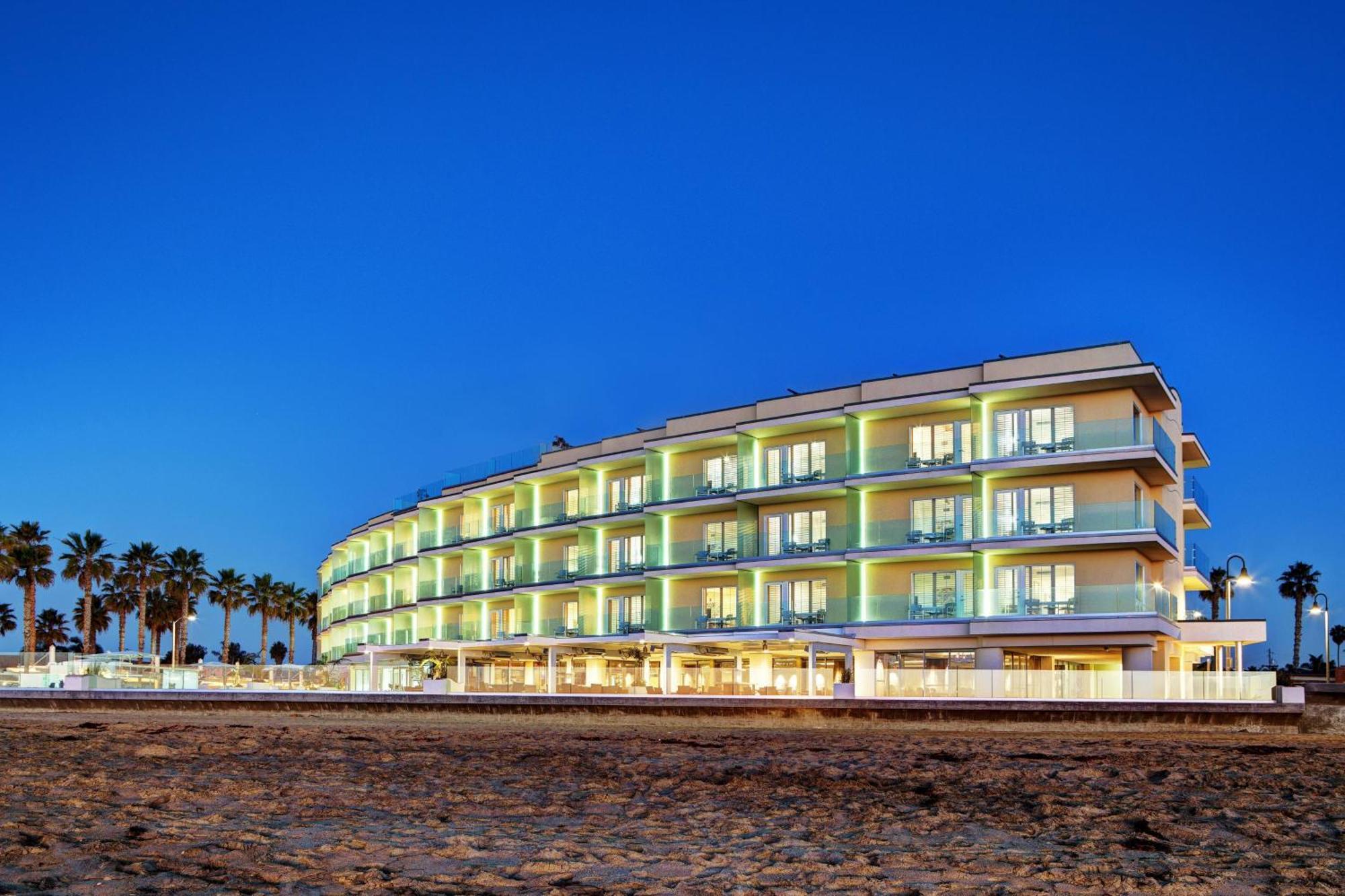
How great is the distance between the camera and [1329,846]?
865 centimetres

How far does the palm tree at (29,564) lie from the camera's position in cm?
7344

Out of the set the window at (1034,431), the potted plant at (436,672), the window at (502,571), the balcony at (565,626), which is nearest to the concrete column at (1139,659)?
the window at (1034,431)

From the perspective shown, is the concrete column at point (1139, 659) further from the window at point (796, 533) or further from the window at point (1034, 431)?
the window at point (796, 533)

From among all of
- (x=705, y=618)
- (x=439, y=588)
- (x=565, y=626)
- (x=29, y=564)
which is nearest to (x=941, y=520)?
(x=705, y=618)

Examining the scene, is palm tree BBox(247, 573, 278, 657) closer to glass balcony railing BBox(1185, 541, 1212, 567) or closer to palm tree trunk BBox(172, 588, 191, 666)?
palm tree trunk BBox(172, 588, 191, 666)

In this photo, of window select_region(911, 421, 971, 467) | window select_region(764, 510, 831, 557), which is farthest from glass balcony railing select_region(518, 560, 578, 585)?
window select_region(911, 421, 971, 467)

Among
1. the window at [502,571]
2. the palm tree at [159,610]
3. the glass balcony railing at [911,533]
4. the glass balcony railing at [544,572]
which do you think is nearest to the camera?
the glass balcony railing at [911,533]

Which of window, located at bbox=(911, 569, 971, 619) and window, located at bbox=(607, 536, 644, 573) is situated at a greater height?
window, located at bbox=(607, 536, 644, 573)

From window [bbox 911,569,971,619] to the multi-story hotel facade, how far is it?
69 millimetres

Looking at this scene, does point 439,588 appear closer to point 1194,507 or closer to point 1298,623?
point 1194,507

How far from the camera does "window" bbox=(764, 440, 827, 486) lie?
46906mm

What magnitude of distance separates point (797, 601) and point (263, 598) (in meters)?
73.0

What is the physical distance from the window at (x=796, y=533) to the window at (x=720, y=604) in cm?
265

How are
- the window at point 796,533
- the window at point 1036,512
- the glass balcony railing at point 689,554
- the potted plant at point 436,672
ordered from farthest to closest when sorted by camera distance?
the glass balcony railing at point 689,554, the window at point 796,533, the potted plant at point 436,672, the window at point 1036,512
